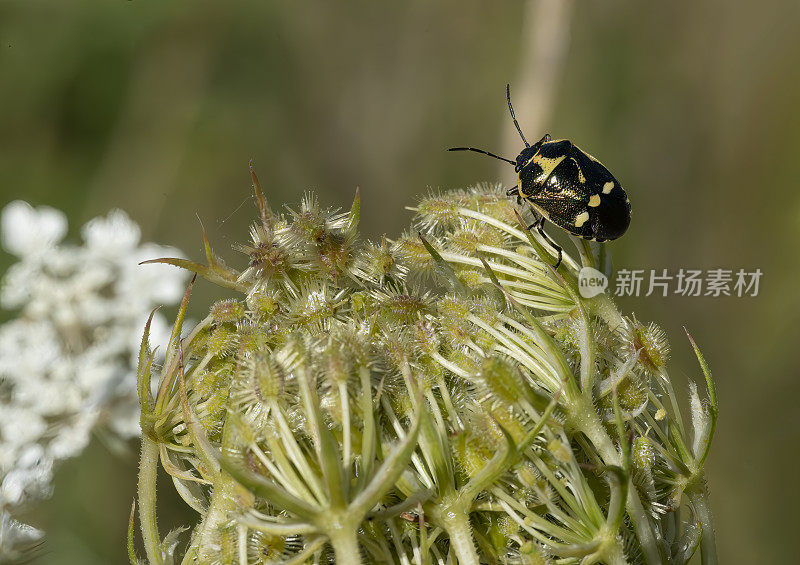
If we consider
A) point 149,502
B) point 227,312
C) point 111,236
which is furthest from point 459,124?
point 149,502

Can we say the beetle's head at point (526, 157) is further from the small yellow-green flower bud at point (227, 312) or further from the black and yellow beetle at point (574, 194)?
the small yellow-green flower bud at point (227, 312)

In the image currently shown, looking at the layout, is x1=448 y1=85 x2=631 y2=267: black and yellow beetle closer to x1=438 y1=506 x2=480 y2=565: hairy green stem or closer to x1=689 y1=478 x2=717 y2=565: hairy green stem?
x1=689 y1=478 x2=717 y2=565: hairy green stem

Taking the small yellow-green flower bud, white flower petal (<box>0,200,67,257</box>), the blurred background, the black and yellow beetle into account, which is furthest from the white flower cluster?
the black and yellow beetle

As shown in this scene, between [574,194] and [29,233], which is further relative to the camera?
[29,233]

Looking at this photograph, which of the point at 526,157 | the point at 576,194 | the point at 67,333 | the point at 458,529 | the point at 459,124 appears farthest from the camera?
the point at 459,124

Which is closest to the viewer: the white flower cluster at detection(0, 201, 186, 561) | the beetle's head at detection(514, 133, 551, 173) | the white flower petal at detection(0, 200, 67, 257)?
the beetle's head at detection(514, 133, 551, 173)

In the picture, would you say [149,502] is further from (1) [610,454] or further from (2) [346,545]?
(1) [610,454]

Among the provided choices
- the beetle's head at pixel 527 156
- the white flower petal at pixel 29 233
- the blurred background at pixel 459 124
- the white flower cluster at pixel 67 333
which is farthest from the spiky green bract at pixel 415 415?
the blurred background at pixel 459 124
